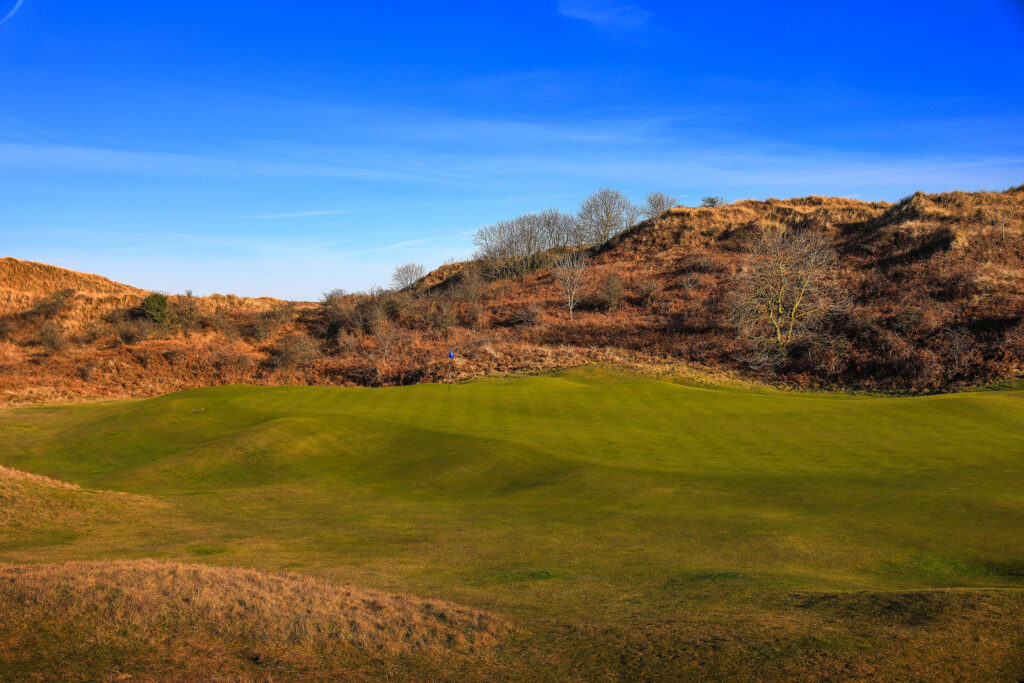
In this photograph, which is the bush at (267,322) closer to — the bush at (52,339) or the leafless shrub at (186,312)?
the leafless shrub at (186,312)

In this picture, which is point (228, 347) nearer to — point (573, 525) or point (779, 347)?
point (779, 347)

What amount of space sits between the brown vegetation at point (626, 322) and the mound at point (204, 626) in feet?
133

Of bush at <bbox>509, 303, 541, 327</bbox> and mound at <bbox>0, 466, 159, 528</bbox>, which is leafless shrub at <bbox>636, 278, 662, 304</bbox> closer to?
bush at <bbox>509, 303, 541, 327</bbox>

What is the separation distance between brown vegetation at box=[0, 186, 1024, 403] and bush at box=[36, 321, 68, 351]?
0.62 feet

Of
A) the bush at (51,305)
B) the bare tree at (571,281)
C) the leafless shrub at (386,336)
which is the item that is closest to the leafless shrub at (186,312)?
the bush at (51,305)

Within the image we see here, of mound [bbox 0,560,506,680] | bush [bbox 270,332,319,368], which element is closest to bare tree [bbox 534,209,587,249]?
bush [bbox 270,332,319,368]

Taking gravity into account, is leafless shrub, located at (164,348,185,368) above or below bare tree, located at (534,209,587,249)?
below

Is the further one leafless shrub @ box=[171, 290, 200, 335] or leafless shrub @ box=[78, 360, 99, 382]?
leafless shrub @ box=[171, 290, 200, 335]

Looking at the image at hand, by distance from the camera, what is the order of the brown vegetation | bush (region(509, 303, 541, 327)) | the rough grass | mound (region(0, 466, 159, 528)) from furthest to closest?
1. the rough grass
2. bush (region(509, 303, 541, 327))
3. the brown vegetation
4. mound (region(0, 466, 159, 528))

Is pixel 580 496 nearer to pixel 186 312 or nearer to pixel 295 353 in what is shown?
pixel 295 353

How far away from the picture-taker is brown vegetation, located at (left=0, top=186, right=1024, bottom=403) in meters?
47.1

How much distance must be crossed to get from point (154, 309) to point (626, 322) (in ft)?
164

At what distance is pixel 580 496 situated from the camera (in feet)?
53.7

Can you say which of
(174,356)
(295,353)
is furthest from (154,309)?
(295,353)
